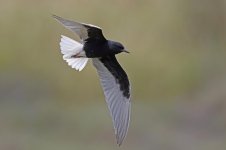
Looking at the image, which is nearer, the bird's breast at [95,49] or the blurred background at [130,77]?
the bird's breast at [95,49]

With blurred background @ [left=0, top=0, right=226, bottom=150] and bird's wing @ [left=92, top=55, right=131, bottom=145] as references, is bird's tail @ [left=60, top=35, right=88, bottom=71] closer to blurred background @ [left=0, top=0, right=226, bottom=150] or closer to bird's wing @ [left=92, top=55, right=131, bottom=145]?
bird's wing @ [left=92, top=55, right=131, bottom=145]

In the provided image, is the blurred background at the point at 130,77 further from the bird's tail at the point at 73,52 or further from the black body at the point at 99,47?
the black body at the point at 99,47

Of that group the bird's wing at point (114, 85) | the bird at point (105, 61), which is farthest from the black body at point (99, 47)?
the bird's wing at point (114, 85)

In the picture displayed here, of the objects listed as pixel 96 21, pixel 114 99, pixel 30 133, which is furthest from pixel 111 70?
pixel 96 21

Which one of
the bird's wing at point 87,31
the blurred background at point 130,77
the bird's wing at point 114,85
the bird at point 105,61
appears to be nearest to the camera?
the bird's wing at point 87,31

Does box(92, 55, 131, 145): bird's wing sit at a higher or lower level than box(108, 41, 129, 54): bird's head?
lower

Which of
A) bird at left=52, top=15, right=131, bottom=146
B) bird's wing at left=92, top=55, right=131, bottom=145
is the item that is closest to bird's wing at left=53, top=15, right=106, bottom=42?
bird at left=52, top=15, right=131, bottom=146
